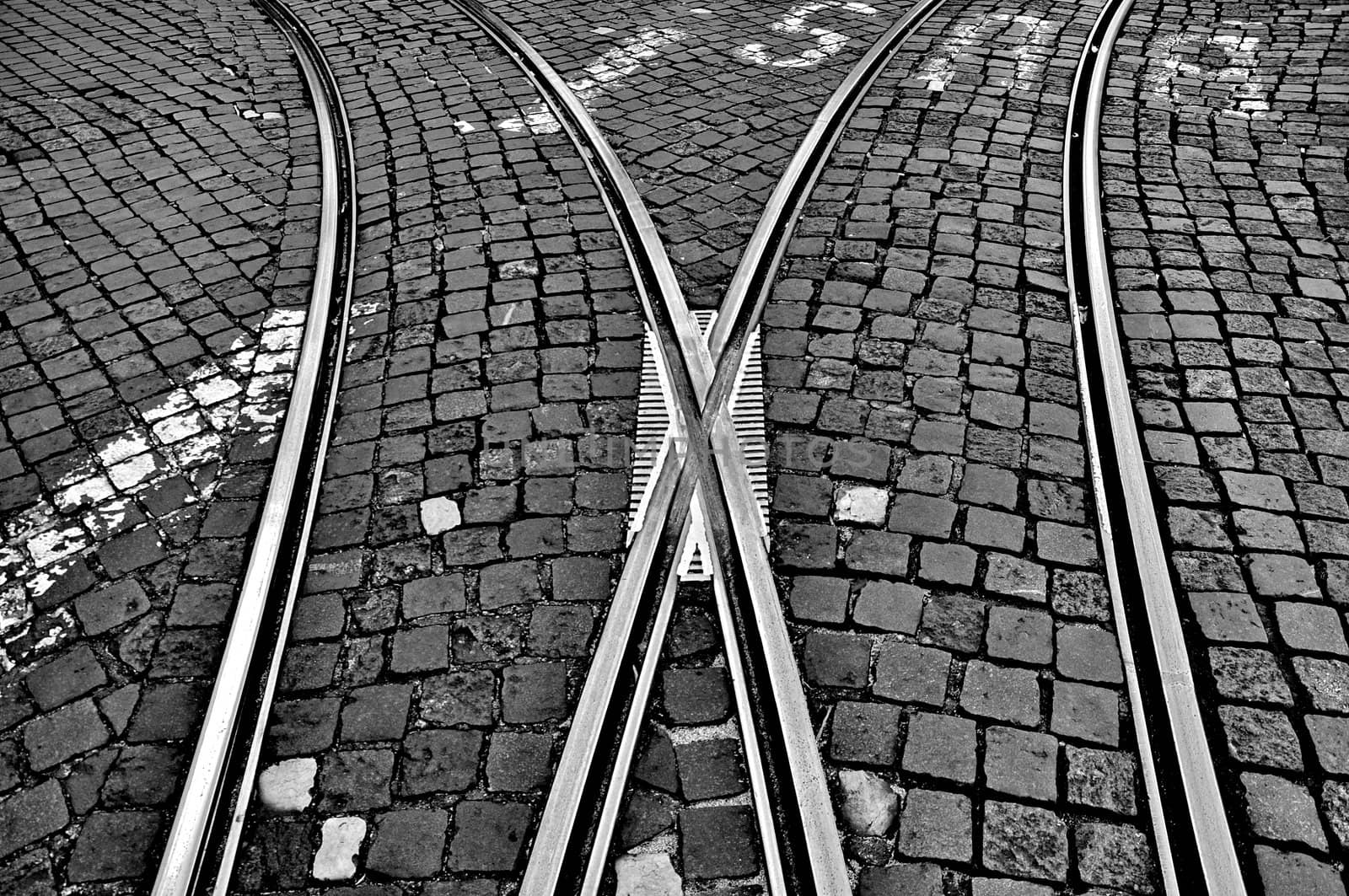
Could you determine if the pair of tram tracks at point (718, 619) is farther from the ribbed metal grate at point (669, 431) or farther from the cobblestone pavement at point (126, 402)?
the cobblestone pavement at point (126, 402)

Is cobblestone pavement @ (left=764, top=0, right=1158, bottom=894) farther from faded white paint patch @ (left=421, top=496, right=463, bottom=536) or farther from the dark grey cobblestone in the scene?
faded white paint patch @ (left=421, top=496, right=463, bottom=536)

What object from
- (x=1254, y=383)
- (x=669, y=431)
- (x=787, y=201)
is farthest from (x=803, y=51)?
(x=669, y=431)

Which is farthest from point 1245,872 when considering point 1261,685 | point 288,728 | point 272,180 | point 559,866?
point 272,180

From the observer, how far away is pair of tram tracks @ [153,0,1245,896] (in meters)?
2.43

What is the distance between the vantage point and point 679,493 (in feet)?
11.1

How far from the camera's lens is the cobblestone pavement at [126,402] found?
2697 millimetres

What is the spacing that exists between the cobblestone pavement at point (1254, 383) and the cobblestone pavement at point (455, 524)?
208cm

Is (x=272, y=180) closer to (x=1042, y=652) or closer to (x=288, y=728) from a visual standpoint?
(x=288, y=728)

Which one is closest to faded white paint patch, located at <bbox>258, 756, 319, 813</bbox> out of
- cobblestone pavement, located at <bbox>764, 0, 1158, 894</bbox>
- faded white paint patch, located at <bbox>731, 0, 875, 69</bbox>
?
cobblestone pavement, located at <bbox>764, 0, 1158, 894</bbox>

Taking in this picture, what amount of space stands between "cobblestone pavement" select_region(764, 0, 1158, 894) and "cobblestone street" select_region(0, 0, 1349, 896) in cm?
2

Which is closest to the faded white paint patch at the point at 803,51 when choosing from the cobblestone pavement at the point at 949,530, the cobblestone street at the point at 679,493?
the cobblestone street at the point at 679,493

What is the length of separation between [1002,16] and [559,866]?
7.50 meters

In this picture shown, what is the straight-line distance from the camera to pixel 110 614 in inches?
122

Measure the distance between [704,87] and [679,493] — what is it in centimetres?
420
